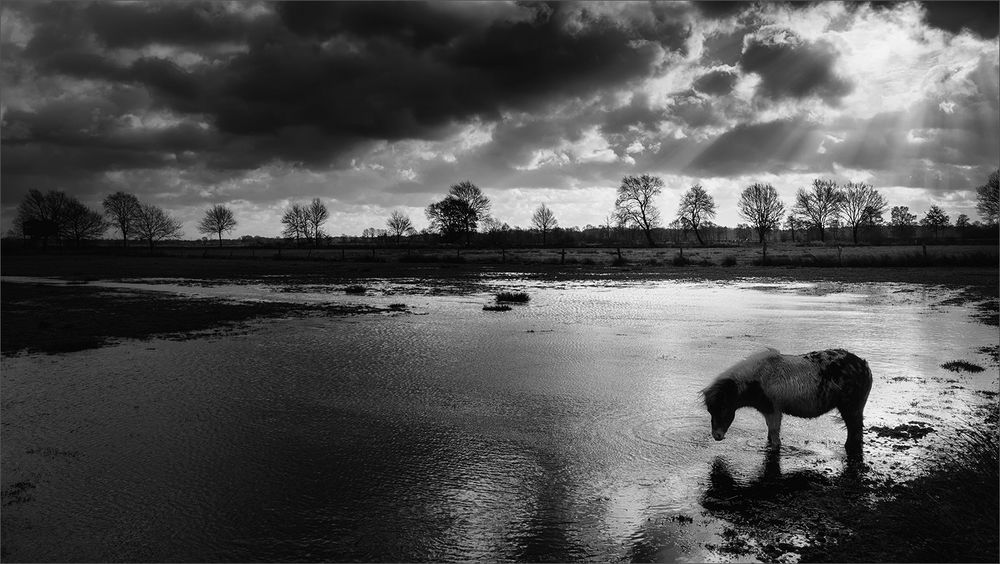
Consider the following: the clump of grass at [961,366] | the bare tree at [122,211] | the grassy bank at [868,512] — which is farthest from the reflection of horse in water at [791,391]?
the bare tree at [122,211]

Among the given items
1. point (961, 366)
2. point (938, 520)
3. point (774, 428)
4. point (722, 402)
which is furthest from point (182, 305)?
point (961, 366)

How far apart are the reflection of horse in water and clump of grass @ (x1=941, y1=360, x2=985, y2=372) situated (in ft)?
19.1

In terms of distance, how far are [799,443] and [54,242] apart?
165 m

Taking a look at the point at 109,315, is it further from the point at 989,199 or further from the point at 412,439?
the point at 989,199

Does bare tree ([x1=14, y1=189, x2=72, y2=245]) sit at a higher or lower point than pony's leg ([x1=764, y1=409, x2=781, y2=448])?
higher

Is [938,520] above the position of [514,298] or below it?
below

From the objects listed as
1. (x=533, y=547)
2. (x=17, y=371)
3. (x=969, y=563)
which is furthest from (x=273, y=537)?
(x=17, y=371)

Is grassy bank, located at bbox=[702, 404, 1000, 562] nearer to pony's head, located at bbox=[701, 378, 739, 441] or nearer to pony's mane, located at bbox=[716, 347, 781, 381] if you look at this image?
pony's head, located at bbox=[701, 378, 739, 441]

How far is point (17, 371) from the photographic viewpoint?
40.5ft

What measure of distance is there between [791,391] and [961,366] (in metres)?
7.16

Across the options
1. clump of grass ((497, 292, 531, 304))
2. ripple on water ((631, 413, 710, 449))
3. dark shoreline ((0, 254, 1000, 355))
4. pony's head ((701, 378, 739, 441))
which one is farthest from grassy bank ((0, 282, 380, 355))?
pony's head ((701, 378, 739, 441))

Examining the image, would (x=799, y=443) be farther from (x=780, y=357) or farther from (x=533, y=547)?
(x=533, y=547)

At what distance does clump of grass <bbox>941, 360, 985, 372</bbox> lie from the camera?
11.0 meters

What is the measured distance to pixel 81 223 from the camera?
124125 millimetres
